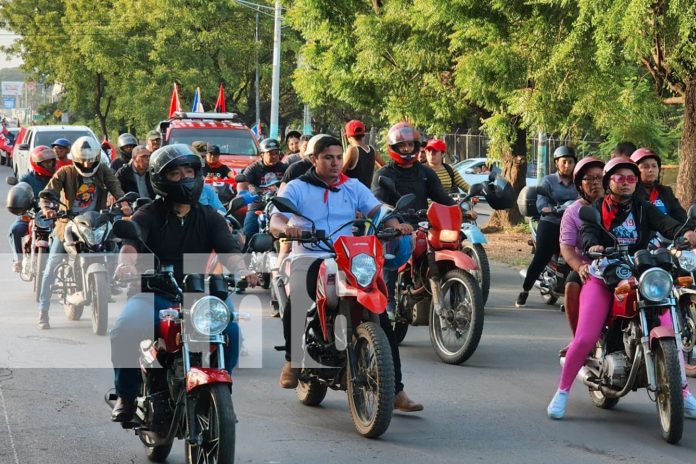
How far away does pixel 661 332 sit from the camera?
290 inches

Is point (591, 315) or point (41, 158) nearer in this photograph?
point (591, 315)

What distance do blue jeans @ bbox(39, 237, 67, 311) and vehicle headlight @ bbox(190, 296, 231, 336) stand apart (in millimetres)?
6295

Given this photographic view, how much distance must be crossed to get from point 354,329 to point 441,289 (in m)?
2.71

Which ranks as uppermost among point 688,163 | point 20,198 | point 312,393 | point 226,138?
point 226,138

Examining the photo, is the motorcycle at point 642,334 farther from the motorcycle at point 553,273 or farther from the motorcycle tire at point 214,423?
the motorcycle at point 553,273

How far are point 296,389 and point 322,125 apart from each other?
52.5 meters

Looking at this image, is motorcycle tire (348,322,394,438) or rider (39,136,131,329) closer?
motorcycle tire (348,322,394,438)

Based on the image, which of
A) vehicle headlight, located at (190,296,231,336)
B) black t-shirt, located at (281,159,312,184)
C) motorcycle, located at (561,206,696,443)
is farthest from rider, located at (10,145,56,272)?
vehicle headlight, located at (190,296,231,336)

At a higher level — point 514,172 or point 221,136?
point 221,136

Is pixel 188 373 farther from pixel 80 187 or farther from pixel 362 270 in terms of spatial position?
pixel 80 187

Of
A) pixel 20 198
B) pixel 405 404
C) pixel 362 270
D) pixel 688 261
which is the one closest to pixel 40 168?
pixel 20 198

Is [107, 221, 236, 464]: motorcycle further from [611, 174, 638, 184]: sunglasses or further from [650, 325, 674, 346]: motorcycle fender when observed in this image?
[611, 174, 638, 184]: sunglasses

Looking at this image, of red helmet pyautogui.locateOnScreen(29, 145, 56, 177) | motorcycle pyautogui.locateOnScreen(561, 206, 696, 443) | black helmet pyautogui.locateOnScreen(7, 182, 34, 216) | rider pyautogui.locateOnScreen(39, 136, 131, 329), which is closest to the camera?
motorcycle pyautogui.locateOnScreen(561, 206, 696, 443)

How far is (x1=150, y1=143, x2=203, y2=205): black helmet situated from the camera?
21.7ft
